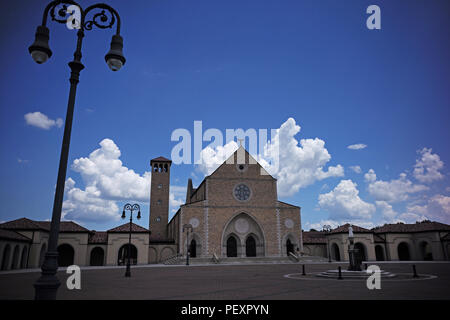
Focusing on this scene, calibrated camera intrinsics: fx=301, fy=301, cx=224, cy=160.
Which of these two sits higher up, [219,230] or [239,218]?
[239,218]

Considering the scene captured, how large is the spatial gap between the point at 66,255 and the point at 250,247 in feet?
85.5

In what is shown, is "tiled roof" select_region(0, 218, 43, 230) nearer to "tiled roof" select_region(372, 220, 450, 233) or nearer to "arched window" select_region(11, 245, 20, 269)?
"arched window" select_region(11, 245, 20, 269)

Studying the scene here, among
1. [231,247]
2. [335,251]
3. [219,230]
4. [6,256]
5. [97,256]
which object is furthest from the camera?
[335,251]

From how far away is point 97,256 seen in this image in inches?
1668

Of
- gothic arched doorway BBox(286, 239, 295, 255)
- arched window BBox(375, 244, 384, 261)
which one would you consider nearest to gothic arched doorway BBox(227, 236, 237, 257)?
gothic arched doorway BBox(286, 239, 295, 255)

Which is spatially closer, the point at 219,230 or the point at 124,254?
the point at 124,254

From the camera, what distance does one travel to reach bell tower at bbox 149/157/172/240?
170ft

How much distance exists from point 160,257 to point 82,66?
4107cm

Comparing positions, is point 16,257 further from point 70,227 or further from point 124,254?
point 124,254

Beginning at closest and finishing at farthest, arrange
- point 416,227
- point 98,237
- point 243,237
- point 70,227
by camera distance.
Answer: point 70,227 → point 98,237 → point 243,237 → point 416,227

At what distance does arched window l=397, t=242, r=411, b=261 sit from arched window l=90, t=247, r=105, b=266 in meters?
46.0

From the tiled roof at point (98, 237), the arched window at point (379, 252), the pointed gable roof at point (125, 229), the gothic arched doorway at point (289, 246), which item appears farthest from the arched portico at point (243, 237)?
the arched window at point (379, 252)

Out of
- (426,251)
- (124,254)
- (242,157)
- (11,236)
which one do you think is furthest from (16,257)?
(426,251)
